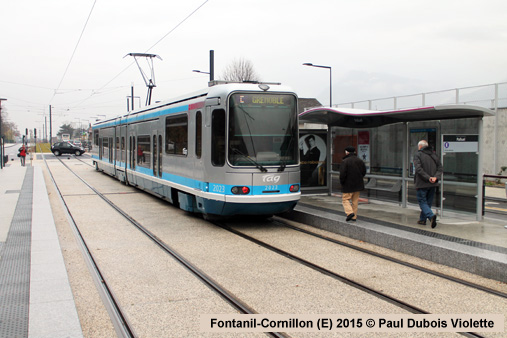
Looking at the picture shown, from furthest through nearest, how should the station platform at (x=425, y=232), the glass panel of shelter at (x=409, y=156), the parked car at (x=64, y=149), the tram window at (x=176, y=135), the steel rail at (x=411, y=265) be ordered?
1. the parked car at (x=64, y=149)
2. the tram window at (x=176, y=135)
3. the glass panel of shelter at (x=409, y=156)
4. the station platform at (x=425, y=232)
5. the steel rail at (x=411, y=265)

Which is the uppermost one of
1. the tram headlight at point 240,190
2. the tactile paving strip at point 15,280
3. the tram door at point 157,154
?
the tram door at point 157,154

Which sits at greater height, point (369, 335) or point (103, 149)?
point (103, 149)

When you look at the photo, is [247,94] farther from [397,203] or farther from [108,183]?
[108,183]

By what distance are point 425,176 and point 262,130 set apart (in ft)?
10.7

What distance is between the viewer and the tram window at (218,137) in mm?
9492

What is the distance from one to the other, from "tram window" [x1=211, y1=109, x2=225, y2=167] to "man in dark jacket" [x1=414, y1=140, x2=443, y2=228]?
376 centimetres

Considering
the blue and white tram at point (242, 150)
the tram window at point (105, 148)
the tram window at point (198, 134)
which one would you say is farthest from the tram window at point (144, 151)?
the tram window at point (105, 148)

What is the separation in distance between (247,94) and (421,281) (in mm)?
5065

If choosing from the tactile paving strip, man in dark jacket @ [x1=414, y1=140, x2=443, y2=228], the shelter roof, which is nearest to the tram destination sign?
the shelter roof

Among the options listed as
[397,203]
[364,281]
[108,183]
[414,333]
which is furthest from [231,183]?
[108,183]

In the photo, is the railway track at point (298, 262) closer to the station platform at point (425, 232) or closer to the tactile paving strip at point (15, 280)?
the station platform at point (425, 232)

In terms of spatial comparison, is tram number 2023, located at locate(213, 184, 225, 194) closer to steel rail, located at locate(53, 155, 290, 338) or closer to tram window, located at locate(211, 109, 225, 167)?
tram window, located at locate(211, 109, 225, 167)

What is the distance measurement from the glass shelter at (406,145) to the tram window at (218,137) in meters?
3.22

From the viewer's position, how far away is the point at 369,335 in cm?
445
